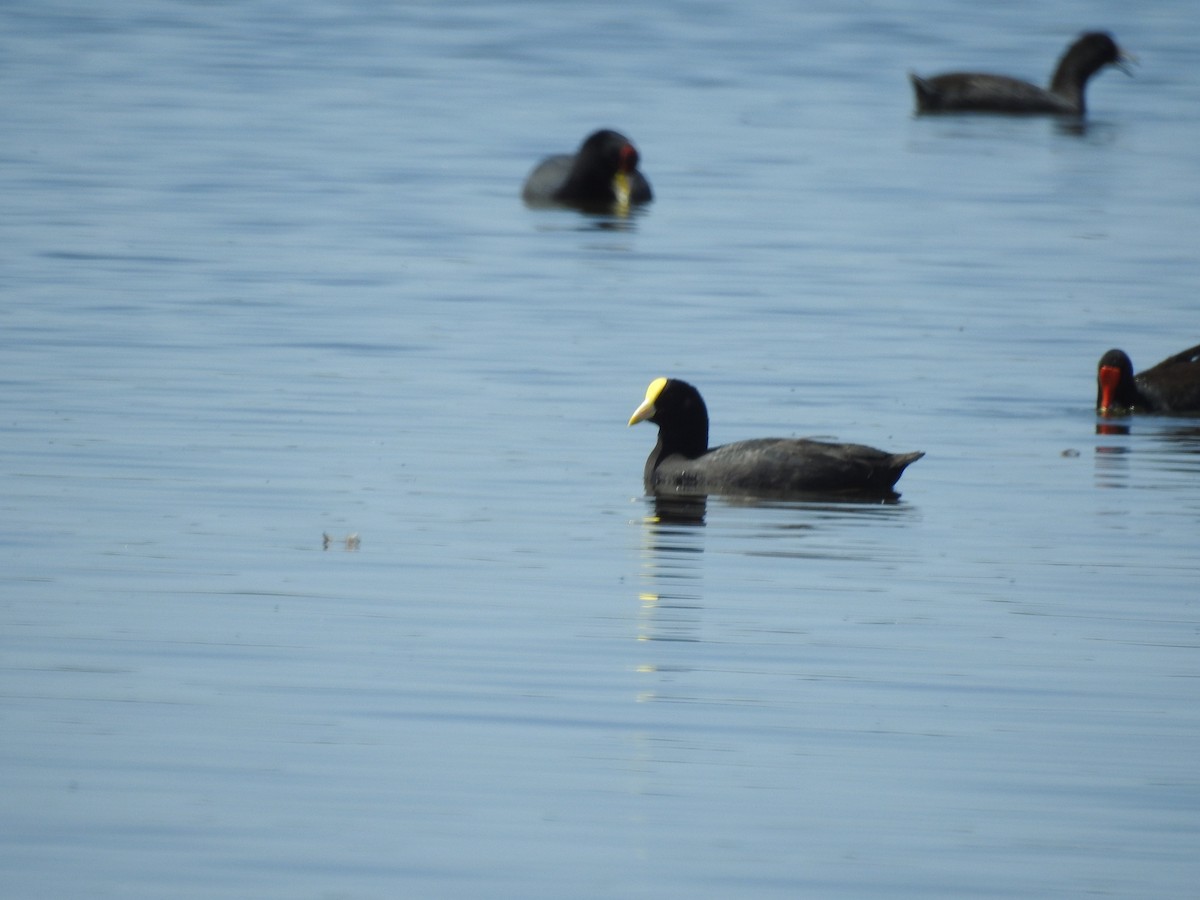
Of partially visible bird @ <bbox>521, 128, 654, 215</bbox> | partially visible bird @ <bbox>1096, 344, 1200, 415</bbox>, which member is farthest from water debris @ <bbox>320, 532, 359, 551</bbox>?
partially visible bird @ <bbox>521, 128, 654, 215</bbox>

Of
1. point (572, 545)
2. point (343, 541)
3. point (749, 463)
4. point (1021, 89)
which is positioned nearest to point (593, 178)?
point (1021, 89)

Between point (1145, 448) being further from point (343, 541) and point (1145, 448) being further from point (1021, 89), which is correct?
point (1021, 89)

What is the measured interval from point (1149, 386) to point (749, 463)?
4.44 meters

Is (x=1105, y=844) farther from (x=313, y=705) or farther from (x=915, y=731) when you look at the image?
(x=313, y=705)

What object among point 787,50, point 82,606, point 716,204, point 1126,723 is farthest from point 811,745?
point 787,50

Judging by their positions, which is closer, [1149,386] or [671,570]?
[671,570]

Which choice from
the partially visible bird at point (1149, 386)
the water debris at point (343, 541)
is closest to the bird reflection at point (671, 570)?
the water debris at point (343, 541)

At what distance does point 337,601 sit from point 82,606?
1.05 metres

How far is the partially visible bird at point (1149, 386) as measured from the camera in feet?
52.8

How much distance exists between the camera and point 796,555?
38.4 feet

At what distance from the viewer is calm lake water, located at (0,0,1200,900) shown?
7.60 m

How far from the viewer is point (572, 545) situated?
461 inches

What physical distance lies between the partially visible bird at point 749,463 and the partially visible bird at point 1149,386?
3.29 metres

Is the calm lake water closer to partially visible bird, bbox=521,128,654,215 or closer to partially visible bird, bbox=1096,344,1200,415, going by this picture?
partially visible bird, bbox=1096,344,1200,415
